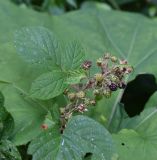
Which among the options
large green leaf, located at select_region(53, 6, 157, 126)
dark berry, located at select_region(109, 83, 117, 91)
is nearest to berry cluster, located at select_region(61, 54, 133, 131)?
dark berry, located at select_region(109, 83, 117, 91)

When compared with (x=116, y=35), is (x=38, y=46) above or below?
above

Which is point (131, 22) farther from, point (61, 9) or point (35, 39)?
point (35, 39)

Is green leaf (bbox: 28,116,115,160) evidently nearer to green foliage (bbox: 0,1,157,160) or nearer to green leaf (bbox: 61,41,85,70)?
green foliage (bbox: 0,1,157,160)

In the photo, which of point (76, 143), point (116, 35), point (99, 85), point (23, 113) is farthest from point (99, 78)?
point (116, 35)

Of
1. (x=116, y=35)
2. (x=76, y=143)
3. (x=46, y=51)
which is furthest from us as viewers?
(x=116, y=35)

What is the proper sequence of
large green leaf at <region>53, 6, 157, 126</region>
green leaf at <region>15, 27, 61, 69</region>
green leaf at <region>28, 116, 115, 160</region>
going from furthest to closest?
1. large green leaf at <region>53, 6, 157, 126</region>
2. green leaf at <region>15, 27, 61, 69</region>
3. green leaf at <region>28, 116, 115, 160</region>

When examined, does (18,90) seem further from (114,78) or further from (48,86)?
(114,78)

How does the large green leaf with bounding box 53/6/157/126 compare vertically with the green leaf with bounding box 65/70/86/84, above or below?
below

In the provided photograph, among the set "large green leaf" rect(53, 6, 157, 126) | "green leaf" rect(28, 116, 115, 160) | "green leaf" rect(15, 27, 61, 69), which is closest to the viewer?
"green leaf" rect(28, 116, 115, 160)
